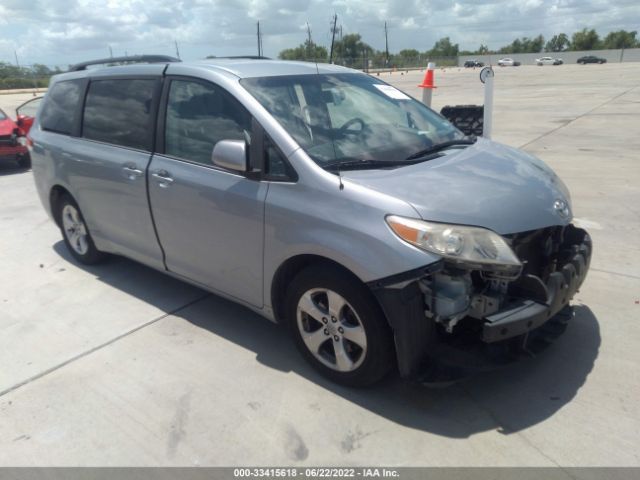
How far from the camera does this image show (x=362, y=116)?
3.61 meters

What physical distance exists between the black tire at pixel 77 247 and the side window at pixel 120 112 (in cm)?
73

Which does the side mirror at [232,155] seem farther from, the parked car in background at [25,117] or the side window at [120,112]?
the parked car in background at [25,117]

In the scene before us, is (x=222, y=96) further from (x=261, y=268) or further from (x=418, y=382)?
(x=418, y=382)

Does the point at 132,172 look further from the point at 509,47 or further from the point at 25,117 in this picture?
the point at 509,47

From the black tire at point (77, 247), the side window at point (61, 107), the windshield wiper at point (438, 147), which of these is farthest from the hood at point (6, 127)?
the windshield wiper at point (438, 147)

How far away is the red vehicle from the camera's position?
32.4ft

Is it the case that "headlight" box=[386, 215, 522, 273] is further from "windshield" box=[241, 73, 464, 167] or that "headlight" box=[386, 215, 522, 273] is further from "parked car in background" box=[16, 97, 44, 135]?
"parked car in background" box=[16, 97, 44, 135]

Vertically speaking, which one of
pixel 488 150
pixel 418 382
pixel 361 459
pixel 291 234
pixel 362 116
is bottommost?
pixel 361 459

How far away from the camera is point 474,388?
9.91ft

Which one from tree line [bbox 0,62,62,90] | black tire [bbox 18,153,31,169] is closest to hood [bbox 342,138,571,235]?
black tire [bbox 18,153,31,169]

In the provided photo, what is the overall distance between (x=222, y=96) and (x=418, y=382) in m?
2.14

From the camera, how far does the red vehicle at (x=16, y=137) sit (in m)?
9.89

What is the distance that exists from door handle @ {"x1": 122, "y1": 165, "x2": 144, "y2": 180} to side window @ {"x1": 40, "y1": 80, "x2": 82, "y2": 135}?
1157 millimetres

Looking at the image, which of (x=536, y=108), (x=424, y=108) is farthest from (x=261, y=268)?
(x=536, y=108)
